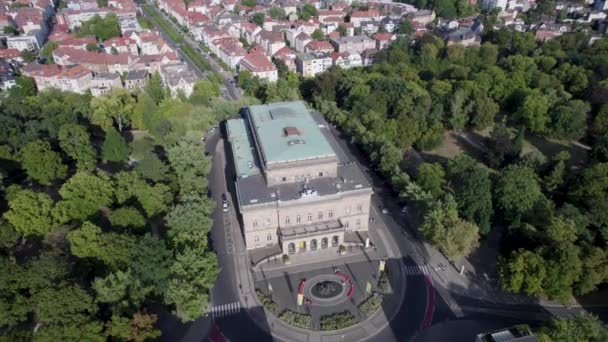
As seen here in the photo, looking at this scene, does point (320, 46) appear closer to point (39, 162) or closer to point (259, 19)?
point (259, 19)

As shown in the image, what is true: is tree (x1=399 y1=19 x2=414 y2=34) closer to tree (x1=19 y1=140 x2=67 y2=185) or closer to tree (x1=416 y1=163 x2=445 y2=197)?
tree (x1=416 y1=163 x2=445 y2=197)

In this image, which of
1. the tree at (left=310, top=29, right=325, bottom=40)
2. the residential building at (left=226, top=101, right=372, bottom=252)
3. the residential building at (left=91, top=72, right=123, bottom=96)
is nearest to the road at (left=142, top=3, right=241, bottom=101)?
the residential building at (left=91, top=72, right=123, bottom=96)

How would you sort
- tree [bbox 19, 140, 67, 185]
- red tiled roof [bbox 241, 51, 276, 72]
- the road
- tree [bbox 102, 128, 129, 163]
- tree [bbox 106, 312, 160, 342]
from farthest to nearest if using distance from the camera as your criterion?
red tiled roof [bbox 241, 51, 276, 72] < the road < tree [bbox 102, 128, 129, 163] < tree [bbox 19, 140, 67, 185] < tree [bbox 106, 312, 160, 342]

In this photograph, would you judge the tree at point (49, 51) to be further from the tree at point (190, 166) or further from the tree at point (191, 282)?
the tree at point (191, 282)

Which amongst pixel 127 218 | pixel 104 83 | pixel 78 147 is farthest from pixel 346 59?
pixel 127 218

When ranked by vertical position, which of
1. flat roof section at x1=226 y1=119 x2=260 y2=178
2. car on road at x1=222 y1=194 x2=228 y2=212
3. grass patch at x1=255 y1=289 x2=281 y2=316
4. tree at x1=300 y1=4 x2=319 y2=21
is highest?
tree at x1=300 y1=4 x2=319 y2=21

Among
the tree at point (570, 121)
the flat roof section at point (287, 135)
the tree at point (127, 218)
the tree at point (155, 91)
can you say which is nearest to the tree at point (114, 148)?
the tree at point (127, 218)
